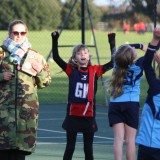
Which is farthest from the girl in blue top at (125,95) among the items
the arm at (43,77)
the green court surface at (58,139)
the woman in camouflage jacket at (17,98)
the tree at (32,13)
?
the tree at (32,13)

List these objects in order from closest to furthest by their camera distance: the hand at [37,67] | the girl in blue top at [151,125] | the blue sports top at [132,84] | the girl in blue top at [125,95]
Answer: the girl in blue top at [151,125], the hand at [37,67], the girl in blue top at [125,95], the blue sports top at [132,84]

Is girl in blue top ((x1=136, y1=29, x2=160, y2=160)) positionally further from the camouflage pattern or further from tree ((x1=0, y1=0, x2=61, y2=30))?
tree ((x1=0, y1=0, x2=61, y2=30))

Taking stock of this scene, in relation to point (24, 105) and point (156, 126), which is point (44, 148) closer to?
point (24, 105)

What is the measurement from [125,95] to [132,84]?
150mm

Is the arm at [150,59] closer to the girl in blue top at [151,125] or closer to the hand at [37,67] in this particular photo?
the girl in blue top at [151,125]

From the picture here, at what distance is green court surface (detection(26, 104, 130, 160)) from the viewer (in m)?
11.3

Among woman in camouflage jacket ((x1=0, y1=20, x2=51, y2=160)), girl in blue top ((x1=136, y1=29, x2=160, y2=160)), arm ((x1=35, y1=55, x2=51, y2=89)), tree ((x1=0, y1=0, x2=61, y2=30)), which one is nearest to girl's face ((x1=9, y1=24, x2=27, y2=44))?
woman in camouflage jacket ((x1=0, y1=20, x2=51, y2=160))

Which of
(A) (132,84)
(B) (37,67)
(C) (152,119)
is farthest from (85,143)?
(C) (152,119)

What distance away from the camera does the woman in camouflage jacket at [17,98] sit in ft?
26.6

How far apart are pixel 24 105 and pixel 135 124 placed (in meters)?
1.79

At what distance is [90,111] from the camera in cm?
970

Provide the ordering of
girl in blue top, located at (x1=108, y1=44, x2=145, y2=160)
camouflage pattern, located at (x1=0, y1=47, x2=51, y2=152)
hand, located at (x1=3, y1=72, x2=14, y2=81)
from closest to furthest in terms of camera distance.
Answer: hand, located at (x1=3, y1=72, x2=14, y2=81) → camouflage pattern, located at (x1=0, y1=47, x2=51, y2=152) → girl in blue top, located at (x1=108, y1=44, x2=145, y2=160)

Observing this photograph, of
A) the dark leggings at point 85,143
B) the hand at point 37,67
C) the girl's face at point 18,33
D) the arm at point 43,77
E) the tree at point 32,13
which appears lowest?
the dark leggings at point 85,143

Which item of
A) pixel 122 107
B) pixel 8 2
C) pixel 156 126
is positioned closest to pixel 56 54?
pixel 122 107
